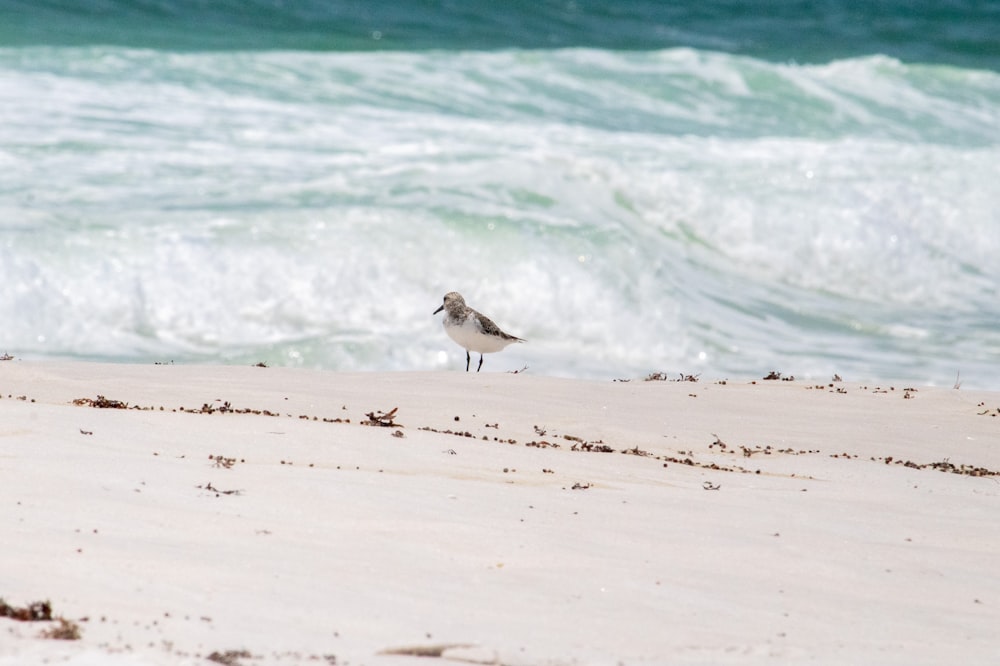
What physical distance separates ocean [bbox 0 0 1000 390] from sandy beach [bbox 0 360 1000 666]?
16.2 ft

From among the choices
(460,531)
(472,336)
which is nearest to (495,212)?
(472,336)

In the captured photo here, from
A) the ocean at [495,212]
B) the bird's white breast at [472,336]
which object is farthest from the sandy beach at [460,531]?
the ocean at [495,212]

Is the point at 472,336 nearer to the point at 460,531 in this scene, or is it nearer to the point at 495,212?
the point at 460,531

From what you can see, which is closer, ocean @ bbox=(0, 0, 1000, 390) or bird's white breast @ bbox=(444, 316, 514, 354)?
bird's white breast @ bbox=(444, 316, 514, 354)

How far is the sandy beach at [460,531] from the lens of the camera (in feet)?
12.9

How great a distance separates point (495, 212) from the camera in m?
15.4

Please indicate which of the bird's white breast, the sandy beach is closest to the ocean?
the bird's white breast

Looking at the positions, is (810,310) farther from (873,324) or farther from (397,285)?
(397,285)

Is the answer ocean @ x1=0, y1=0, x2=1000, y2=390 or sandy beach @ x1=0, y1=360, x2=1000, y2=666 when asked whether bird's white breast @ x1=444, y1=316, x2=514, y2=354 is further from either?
ocean @ x1=0, y1=0, x2=1000, y2=390

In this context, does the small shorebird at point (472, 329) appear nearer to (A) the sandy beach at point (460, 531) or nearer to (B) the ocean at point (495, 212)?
(A) the sandy beach at point (460, 531)

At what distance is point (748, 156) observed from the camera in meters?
19.6

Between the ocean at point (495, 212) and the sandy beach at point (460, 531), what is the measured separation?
4944mm

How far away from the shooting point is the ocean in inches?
514

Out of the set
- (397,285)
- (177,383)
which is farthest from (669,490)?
(397,285)
